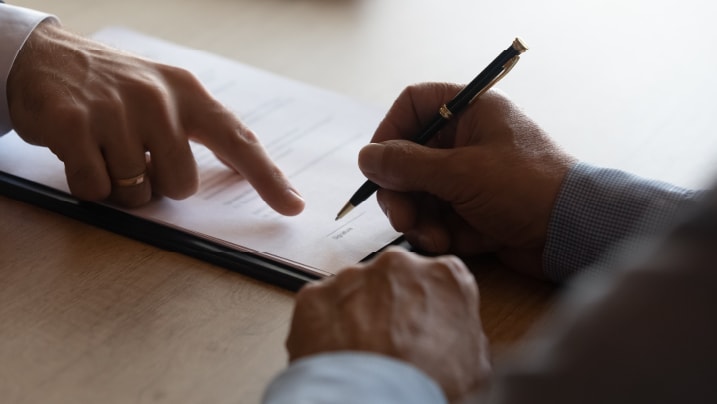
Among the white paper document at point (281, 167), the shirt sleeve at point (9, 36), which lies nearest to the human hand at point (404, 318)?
the white paper document at point (281, 167)

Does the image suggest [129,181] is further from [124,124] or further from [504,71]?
[504,71]

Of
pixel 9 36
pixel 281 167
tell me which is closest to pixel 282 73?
pixel 281 167

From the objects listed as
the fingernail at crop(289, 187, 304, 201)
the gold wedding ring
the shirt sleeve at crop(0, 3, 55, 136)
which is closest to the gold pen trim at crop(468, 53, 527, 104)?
the fingernail at crop(289, 187, 304, 201)

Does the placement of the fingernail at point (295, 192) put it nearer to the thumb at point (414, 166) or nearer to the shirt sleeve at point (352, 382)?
the thumb at point (414, 166)

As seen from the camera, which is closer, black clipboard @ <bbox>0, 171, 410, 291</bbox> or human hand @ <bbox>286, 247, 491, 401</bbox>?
human hand @ <bbox>286, 247, 491, 401</bbox>

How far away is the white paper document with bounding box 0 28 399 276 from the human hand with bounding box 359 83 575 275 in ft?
0.15

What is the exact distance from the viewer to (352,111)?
53.7 inches

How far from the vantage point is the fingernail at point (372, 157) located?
3.57 feet

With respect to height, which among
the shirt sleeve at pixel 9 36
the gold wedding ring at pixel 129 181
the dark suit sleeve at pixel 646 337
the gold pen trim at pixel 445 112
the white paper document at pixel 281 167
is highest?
the dark suit sleeve at pixel 646 337

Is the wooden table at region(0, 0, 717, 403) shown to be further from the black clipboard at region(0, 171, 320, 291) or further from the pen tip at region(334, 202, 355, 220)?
the pen tip at region(334, 202, 355, 220)

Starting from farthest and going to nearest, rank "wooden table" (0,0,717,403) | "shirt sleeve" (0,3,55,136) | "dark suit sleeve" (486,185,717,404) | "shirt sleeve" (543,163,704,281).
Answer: "shirt sleeve" (0,3,55,136), "shirt sleeve" (543,163,704,281), "wooden table" (0,0,717,403), "dark suit sleeve" (486,185,717,404)

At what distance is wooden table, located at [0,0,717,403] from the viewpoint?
3.00 ft

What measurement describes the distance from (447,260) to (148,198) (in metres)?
0.42

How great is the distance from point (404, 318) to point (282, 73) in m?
0.77
